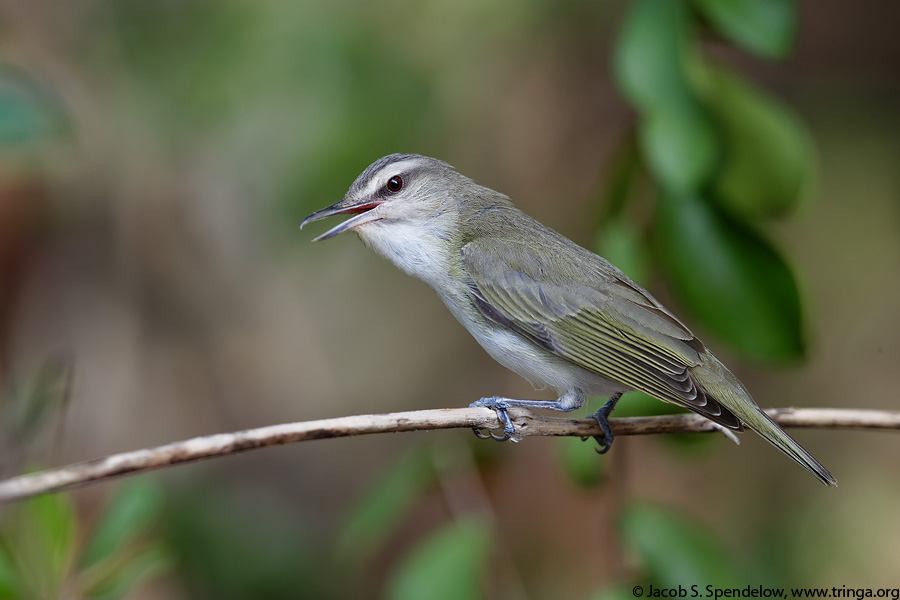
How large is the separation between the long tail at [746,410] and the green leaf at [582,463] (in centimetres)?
48

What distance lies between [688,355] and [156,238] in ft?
12.8

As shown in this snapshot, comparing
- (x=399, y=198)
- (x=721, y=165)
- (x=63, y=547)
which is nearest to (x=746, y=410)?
(x=721, y=165)

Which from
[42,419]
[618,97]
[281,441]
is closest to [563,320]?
[281,441]

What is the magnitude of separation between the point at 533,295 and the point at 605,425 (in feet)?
1.81

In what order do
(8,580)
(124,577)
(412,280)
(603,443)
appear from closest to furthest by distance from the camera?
(8,580)
(124,577)
(603,443)
(412,280)

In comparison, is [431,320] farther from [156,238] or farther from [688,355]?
[688,355]

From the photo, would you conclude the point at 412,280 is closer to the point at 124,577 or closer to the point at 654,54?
the point at 654,54

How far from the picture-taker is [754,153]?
2.76m

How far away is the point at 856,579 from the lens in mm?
4863

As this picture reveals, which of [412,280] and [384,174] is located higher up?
[384,174]

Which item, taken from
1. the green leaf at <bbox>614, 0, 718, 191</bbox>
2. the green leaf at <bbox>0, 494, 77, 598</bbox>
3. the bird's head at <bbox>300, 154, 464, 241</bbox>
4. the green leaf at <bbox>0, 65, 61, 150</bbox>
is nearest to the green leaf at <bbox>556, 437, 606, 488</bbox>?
Answer: the green leaf at <bbox>614, 0, 718, 191</bbox>

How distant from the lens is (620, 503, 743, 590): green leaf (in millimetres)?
2670

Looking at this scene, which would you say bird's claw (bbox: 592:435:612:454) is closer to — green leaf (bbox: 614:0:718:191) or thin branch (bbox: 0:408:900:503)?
thin branch (bbox: 0:408:900:503)

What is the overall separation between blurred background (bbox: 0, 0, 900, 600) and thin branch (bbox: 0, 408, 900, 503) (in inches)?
5.7
